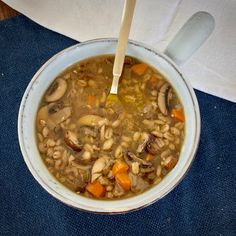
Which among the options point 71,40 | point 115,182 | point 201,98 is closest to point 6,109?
point 71,40

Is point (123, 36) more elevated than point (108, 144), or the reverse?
point (123, 36)

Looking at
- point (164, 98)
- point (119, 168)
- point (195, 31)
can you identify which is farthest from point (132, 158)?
point (195, 31)

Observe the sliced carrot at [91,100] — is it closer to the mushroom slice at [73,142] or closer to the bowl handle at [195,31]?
the mushroom slice at [73,142]

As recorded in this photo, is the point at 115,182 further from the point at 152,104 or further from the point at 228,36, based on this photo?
the point at 228,36

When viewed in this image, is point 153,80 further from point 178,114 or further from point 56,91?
point 56,91

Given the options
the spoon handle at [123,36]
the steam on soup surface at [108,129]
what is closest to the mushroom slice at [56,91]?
the steam on soup surface at [108,129]
